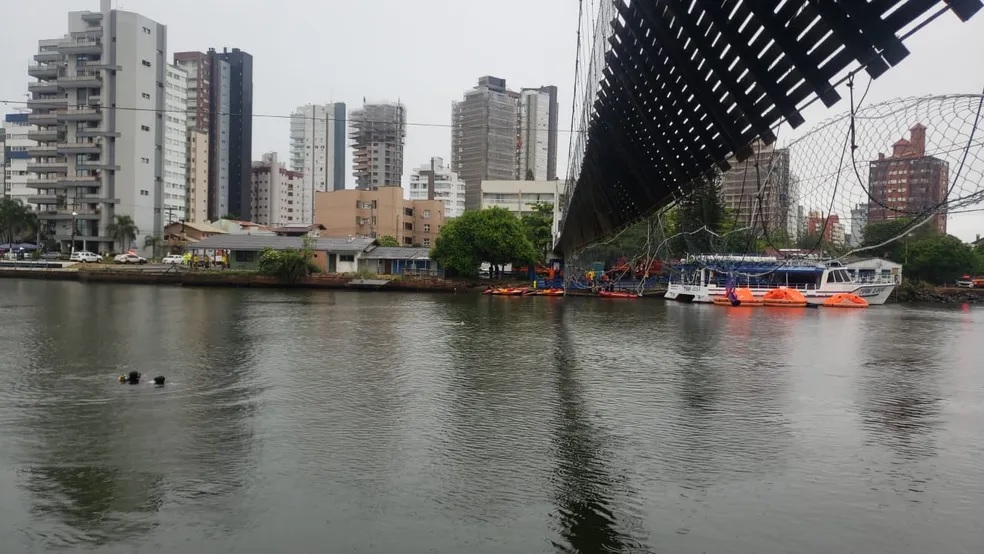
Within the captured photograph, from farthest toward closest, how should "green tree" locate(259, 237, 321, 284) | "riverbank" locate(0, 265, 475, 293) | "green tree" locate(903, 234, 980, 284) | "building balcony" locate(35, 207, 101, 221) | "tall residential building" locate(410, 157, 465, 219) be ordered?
1. "tall residential building" locate(410, 157, 465, 219)
2. "building balcony" locate(35, 207, 101, 221)
3. "green tree" locate(903, 234, 980, 284)
4. "green tree" locate(259, 237, 321, 284)
5. "riverbank" locate(0, 265, 475, 293)

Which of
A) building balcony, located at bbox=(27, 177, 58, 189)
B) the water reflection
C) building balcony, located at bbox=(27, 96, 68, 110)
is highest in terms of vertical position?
building balcony, located at bbox=(27, 96, 68, 110)

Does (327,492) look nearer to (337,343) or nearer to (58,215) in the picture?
(337,343)

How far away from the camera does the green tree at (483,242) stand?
120ft

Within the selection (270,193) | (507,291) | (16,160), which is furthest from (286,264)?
(270,193)

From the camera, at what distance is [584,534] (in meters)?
5.15

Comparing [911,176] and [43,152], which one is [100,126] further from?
[911,176]

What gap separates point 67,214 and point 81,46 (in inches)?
404

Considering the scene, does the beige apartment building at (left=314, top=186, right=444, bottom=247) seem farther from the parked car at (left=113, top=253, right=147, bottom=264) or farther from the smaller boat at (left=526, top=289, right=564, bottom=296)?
the smaller boat at (left=526, top=289, right=564, bottom=296)

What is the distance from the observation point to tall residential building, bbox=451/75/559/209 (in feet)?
264

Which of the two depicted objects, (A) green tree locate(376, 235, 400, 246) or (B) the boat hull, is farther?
(A) green tree locate(376, 235, 400, 246)

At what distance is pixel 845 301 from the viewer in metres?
32.0

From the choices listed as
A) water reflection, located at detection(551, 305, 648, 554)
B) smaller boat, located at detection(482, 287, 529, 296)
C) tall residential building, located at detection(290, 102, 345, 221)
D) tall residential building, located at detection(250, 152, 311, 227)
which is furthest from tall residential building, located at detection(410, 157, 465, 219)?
water reflection, located at detection(551, 305, 648, 554)

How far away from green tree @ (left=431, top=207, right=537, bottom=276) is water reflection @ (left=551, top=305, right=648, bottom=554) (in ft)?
90.7

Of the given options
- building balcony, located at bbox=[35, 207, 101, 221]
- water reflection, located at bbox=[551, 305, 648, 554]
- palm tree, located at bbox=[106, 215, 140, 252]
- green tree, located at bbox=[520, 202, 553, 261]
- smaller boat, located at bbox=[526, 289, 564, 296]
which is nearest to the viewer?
water reflection, located at bbox=[551, 305, 648, 554]
